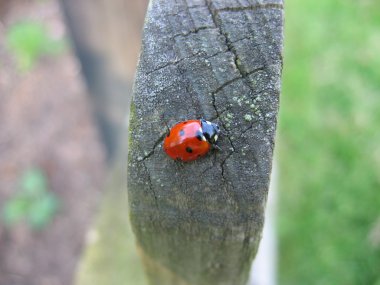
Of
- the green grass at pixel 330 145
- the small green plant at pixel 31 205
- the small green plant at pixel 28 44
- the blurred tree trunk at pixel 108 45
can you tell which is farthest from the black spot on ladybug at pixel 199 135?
the small green plant at pixel 28 44

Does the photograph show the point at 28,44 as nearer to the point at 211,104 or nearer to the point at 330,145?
the point at 330,145

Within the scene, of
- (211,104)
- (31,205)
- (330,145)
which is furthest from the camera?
(31,205)

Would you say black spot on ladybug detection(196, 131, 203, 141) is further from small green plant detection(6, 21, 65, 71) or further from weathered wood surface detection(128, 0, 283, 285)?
small green plant detection(6, 21, 65, 71)

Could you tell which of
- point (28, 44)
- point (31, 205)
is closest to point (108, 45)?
point (31, 205)

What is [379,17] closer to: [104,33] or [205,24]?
[104,33]

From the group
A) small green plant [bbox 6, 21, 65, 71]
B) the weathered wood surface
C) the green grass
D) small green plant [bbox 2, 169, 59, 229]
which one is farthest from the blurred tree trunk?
small green plant [bbox 6, 21, 65, 71]

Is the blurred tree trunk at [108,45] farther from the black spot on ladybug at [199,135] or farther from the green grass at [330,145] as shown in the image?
the black spot on ladybug at [199,135]
